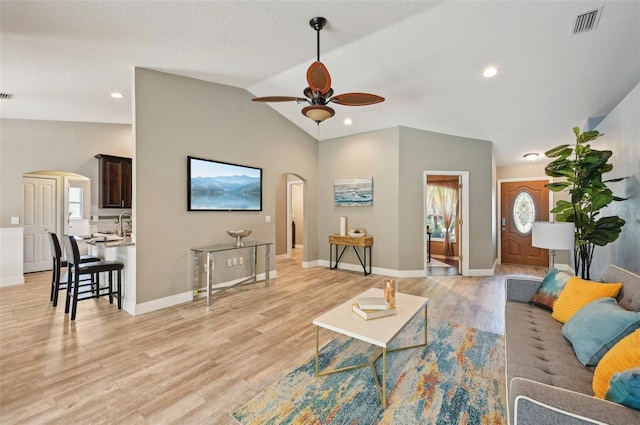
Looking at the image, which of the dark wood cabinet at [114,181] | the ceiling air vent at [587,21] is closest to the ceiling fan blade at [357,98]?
the ceiling air vent at [587,21]

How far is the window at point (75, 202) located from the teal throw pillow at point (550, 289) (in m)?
7.81

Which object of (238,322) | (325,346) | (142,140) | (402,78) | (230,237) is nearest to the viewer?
(325,346)

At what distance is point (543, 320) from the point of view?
2213 mm

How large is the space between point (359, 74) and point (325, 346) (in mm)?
3330

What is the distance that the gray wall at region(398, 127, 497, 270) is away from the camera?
543cm

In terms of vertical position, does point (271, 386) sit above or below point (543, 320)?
below

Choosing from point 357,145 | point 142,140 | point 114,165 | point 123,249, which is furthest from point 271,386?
point 114,165

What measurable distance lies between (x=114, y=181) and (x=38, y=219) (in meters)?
1.60

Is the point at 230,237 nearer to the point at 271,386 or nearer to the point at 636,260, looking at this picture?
the point at 271,386

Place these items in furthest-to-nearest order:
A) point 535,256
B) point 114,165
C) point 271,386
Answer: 1. point 535,256
2. point 114,165
3. point 271,386

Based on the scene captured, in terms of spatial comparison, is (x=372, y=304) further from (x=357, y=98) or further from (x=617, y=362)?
(x=357, y=98)

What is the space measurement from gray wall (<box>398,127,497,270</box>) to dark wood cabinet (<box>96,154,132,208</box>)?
5.46 meters

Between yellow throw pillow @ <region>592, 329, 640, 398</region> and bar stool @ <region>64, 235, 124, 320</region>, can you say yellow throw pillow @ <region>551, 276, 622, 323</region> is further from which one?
bar stool @ <region>64, 235, 124, 320</region>

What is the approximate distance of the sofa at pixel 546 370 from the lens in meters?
1.06
